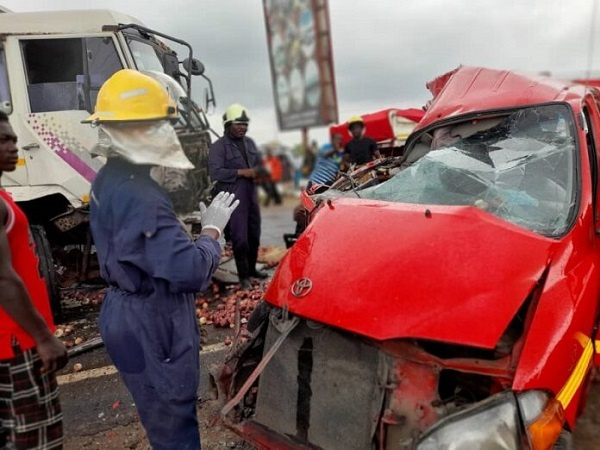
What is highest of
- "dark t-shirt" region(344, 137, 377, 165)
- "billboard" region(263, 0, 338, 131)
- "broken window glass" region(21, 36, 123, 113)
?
"billboard" region(263, 0, 338, 131)

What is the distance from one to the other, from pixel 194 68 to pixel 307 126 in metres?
12.4

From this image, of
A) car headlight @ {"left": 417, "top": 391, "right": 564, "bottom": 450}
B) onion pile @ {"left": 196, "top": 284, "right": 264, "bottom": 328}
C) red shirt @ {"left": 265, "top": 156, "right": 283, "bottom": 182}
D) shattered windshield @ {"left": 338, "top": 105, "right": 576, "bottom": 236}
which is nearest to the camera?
car headlight @ {"left": 417, "top": 391, "right": 564, "bottom": 450}

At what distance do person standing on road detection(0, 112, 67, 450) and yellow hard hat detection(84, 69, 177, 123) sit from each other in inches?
19.4

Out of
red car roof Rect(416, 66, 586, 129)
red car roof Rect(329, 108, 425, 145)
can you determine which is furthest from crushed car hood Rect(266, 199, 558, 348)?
red car roof Rect(329, 108, 425, 145)

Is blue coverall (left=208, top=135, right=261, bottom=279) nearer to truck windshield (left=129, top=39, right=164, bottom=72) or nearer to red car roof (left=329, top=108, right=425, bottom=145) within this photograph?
truck windshield (left=129, top=39, right=164, bottom=72)

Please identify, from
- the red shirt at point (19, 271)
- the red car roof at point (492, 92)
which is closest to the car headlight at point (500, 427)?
the red shirt at point (19, 271)

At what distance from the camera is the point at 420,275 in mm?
2098

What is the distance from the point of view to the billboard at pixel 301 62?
17.0m

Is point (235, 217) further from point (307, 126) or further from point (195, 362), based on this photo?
point (307, 126)

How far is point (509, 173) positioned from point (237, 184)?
3.36 meters

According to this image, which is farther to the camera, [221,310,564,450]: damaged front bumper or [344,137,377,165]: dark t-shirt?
[344,137,377,165]: dark t-shirt

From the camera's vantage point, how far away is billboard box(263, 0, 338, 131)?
55.8ft

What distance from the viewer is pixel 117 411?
336cm

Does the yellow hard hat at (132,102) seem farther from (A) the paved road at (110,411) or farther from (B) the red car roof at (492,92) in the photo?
(B) the red car roof at (492,92)
